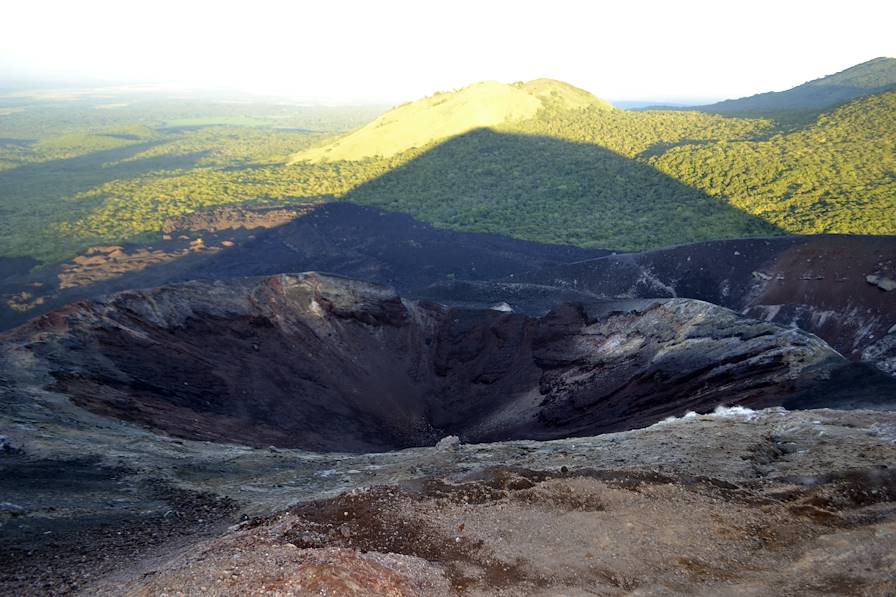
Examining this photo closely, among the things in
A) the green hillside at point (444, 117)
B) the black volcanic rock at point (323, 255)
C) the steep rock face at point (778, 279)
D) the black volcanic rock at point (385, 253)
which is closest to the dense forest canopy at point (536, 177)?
the green hillside at point (444, 117)

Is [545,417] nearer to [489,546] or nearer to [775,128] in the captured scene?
[489,546]

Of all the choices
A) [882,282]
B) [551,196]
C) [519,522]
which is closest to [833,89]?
[551,196]

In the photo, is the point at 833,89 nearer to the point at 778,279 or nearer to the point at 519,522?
the point at 778,279

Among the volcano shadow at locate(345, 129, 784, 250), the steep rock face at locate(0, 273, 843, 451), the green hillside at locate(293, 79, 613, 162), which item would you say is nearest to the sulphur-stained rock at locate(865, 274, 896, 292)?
the steep rock face at locate(0, 273, 843, 451)

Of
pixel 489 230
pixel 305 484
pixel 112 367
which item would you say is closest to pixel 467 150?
pixel 489 230

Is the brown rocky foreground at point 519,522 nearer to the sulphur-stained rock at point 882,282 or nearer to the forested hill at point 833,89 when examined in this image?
the sulphur-stained rock at point 882,282
